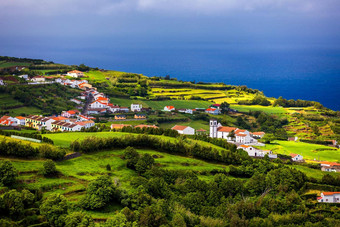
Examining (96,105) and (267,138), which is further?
(96,105)

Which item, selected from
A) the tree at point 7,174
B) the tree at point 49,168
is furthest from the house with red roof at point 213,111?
the tree at point 7,174

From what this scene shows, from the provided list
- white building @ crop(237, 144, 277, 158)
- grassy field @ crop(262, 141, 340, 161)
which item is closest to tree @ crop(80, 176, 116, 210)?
white building @ crop(237, 144, 277, 158)

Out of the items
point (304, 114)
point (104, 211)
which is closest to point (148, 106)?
point (304, 114)

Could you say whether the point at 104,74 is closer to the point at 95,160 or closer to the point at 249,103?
the point at 249,103

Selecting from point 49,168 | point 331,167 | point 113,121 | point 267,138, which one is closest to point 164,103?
point 113,121

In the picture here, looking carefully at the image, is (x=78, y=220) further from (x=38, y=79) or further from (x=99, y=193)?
(x=38, y=79)

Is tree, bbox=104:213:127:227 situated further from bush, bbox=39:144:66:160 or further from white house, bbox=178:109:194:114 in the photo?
white house, bbox=178:109:194:114
